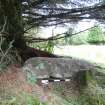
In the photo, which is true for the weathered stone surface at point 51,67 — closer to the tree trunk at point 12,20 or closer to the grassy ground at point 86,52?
the tree trunk at point 12,20

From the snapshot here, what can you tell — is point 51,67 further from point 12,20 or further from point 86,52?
point 86,52

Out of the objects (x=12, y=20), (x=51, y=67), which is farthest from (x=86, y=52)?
(x=12, y=20)

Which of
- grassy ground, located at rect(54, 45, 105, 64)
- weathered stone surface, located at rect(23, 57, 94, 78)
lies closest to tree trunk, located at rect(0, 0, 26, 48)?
weathered stone surface, located at rect(23, 57, 94, 78)

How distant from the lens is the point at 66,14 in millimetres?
4293

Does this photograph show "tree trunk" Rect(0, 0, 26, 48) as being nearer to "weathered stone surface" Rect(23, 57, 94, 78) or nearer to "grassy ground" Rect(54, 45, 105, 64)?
"weathered stone surface" Rect(23, 57, 94, 78)

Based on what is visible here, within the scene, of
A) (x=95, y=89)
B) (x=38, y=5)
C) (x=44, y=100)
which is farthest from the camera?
(x=38, y=5)

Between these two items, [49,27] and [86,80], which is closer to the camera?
[86,80]

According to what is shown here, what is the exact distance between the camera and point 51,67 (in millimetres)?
3891

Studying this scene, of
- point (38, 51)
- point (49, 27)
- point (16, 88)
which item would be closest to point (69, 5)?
point (49, 27)

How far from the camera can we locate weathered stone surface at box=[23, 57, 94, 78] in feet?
12.5

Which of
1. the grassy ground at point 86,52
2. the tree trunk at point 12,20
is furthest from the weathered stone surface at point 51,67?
the grassy ground at point 86,52

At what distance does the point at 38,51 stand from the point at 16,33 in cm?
69

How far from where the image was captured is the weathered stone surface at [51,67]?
150 inches

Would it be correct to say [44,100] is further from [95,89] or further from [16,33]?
[16,33]
